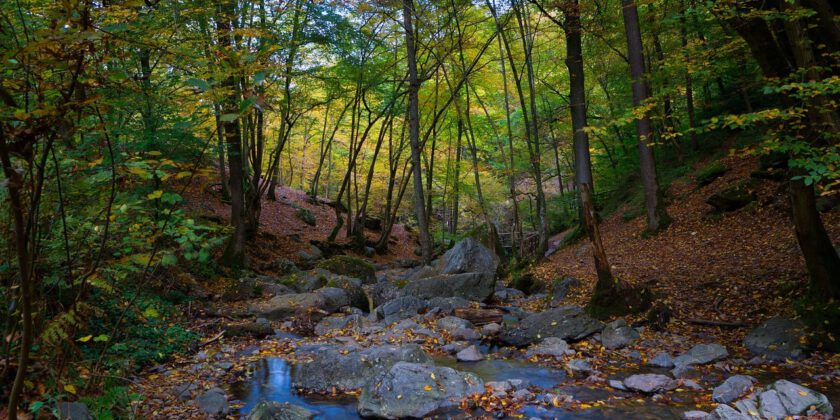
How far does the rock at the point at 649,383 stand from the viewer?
194 inches

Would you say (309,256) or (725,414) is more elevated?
(309,256)

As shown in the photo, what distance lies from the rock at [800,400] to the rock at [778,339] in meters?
1.56

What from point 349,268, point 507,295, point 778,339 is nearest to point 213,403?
point 778,339

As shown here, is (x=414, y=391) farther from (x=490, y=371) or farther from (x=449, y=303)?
(x=449, y=303)

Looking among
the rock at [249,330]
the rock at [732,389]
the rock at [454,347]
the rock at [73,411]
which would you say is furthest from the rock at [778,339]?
the rock at [249,330]

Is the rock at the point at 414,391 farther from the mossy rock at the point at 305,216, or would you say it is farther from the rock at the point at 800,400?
the mossy rock at the point at 305,216

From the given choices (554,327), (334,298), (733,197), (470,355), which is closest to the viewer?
(470,355)

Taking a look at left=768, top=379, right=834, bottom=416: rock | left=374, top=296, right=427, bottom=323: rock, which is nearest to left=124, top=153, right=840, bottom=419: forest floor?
left=374, top=296, right=427, bottom=323: rock

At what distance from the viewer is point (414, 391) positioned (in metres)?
4.96

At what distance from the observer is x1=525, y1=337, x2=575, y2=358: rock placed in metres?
6.54

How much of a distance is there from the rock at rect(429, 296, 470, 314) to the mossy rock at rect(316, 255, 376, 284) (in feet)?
15.5

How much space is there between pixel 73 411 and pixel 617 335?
616 cm

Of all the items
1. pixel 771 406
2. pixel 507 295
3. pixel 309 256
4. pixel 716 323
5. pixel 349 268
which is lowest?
pixel 507 295

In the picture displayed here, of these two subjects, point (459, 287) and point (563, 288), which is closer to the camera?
point (563, 288)
